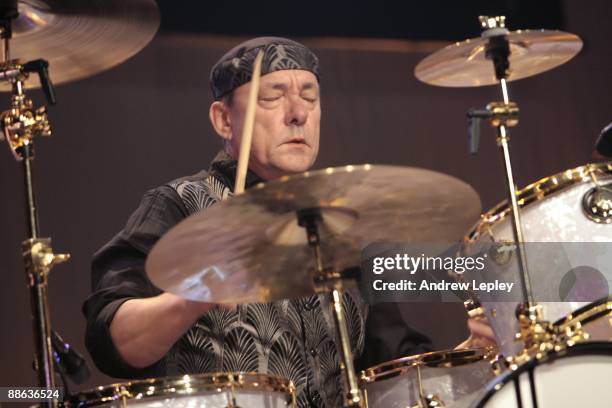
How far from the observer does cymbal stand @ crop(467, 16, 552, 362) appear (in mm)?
1863

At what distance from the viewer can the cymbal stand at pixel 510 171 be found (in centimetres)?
186

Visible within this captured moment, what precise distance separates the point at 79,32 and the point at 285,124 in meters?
0.57

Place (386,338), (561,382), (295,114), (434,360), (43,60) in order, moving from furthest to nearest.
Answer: (386,338) → (295,114) → (434,360) → (43,60) → (561,382)

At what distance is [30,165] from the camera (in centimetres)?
203

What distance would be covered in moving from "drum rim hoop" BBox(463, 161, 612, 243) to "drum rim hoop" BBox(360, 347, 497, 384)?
0.85ft


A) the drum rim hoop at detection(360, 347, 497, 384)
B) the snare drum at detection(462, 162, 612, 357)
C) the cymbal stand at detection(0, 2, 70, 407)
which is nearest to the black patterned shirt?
the drum rim hoop at detection(360, 347, 497, 384)

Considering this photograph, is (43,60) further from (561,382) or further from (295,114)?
(561,382)

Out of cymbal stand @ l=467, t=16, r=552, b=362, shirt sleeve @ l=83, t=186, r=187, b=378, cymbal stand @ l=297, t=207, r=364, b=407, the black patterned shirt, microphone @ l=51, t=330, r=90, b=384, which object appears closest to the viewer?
cymbal stand @ l=297, t=207, r=364, b=407

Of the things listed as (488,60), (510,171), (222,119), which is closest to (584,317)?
(510,171)

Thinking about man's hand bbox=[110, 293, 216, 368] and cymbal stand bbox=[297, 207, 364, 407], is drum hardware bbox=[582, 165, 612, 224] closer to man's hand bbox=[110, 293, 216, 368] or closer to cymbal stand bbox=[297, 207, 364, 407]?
cymbal stand bbox=[297, 207, 364, 407]

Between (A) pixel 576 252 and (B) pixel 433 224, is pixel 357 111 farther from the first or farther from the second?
(B) pixel 433 224

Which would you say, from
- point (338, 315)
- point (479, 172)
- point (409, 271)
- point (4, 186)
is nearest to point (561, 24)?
point (479, 172)

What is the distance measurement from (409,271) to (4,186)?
1.30m

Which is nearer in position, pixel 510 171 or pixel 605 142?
pixel 510 171
